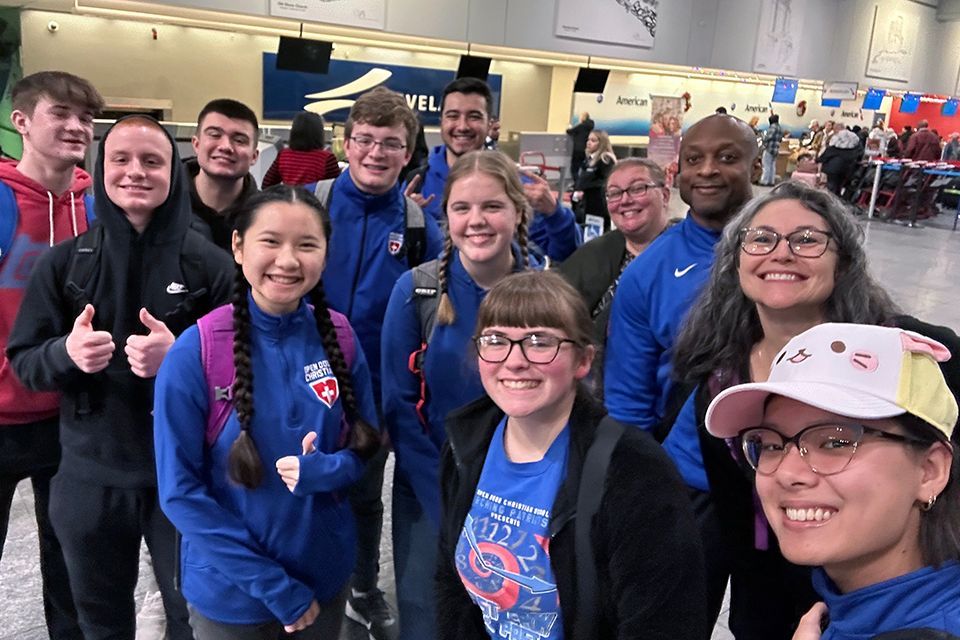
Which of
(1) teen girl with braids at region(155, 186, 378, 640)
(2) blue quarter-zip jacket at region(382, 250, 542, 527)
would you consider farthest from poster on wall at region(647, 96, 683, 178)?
(1) teen girl with braids at region(155, 186, 378, 640)

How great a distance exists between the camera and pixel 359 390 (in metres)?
1.96

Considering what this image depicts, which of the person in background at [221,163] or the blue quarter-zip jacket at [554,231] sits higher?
the person in background at [221,163]

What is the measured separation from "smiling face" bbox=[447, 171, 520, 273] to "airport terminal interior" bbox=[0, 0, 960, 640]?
0.69m

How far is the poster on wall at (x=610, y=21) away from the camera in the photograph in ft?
29.8

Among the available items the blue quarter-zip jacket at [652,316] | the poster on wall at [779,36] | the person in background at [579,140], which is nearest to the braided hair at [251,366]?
the blue quarter-zip jacket at [652,316]

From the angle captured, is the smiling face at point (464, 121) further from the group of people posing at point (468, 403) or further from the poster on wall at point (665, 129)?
the poster on wall at point (665, 129)

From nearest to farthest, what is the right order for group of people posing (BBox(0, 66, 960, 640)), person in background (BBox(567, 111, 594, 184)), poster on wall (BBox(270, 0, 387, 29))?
group of people posing (BBox(0, 66, 960, 640)) < poster on wall (BBox(270, 0, 387, 29)) < person in background (BBox(567, 111, 594, 184))

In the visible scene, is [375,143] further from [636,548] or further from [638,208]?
[636,548]

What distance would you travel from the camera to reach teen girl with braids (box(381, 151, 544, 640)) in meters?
2.06

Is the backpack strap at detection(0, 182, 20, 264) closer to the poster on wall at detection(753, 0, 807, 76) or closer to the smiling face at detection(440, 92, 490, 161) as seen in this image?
the smiling face at detection(440, 92, 490, 161)

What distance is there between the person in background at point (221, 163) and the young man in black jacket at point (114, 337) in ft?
1.97

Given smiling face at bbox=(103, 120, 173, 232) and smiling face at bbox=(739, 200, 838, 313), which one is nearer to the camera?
smiling face at bbox=(739, 200, 838, 313)

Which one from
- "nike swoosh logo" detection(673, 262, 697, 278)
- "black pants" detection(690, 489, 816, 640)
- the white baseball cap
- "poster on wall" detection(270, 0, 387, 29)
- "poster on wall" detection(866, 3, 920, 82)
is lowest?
"black pants" detection(690, 489, 816, 640)

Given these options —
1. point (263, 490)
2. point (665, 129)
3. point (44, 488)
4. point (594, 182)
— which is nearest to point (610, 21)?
point (665, 129)
